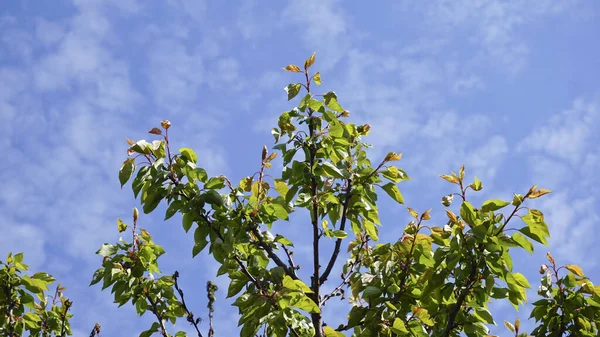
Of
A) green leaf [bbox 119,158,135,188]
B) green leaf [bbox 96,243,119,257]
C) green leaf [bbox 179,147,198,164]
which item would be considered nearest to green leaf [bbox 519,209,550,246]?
green leaf [bbox 179,147,198,164]

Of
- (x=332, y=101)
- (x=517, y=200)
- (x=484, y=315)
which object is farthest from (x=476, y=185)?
(x=332, y=101)

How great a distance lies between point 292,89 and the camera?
5211 millimetres

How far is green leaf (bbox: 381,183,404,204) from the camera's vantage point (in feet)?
17.3

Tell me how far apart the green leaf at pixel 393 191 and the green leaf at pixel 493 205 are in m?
0.91

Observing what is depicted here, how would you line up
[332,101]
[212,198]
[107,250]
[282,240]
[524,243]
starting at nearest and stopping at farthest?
[524,243]
[212,198]
[332,101]
[282,240]
[107,250]

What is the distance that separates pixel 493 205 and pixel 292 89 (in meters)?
1.82

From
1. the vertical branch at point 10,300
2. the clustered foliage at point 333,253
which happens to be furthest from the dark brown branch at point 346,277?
the vertical branch at point 10,300

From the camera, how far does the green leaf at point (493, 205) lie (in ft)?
14.6

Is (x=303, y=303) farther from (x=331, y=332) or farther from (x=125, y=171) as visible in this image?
(x=125, y=171)

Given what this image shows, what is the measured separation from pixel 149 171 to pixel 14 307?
2.64m

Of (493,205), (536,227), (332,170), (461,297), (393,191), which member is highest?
(393,191)

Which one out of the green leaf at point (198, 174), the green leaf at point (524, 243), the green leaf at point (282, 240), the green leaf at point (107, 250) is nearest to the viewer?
the green leaf at point (524, 243)

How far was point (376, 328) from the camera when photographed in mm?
4824

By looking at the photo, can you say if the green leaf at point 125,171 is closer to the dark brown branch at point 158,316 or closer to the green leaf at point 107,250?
the green leaf at point 107,250
